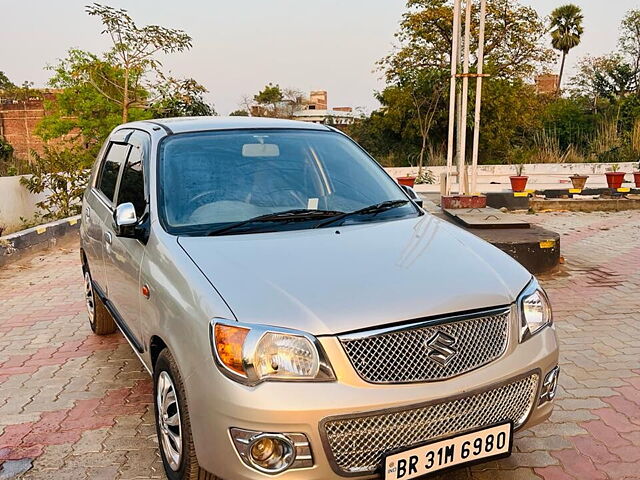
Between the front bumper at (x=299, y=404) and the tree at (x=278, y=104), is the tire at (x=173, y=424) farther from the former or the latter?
the tree at (x=278, y=104)

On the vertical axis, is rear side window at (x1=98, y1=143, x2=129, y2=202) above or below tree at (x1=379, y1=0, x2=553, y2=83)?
below

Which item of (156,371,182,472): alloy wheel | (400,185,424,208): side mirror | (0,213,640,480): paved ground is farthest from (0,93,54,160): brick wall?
(156,371,182,472): alloy wheel

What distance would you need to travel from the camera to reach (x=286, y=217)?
3.06m

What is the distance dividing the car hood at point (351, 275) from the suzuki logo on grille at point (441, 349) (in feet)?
0.31

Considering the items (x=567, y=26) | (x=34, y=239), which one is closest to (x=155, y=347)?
(x=34, y=239)

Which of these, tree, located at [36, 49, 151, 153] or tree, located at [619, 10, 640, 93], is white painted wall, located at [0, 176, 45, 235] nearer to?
tree, located at [36, 49, 151, 153]

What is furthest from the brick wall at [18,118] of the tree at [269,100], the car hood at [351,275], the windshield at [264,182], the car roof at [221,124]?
A: the car hood at [351,275]

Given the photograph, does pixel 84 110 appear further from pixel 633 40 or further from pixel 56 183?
pixel 633 40

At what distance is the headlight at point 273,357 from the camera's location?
208cm

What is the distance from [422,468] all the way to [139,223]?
1845 millimetres

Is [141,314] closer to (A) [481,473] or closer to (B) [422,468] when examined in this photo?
(B) [422,468]

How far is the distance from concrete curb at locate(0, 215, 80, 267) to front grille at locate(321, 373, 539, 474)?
23.0 feet

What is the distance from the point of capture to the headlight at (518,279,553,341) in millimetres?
2453

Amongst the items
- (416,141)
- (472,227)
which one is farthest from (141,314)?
(416,141)
